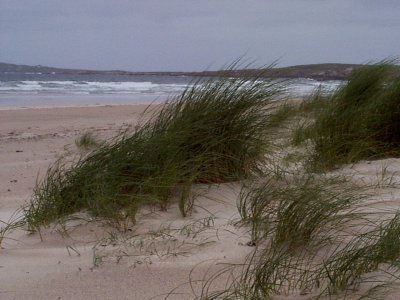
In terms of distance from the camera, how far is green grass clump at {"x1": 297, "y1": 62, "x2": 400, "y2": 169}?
186 inches

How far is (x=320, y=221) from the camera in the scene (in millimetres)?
2773

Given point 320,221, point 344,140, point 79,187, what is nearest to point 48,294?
point 79,187

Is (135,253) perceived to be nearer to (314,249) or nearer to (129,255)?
(129,255)

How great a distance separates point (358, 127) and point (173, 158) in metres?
1.95

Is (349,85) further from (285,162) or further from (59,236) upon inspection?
(59,236)

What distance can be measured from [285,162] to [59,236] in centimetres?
199

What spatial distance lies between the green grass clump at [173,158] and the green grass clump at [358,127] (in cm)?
59

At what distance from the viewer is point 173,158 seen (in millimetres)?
3738

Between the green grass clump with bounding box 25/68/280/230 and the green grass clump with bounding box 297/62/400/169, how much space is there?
0.59 meters

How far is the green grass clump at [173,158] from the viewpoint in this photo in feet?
11.5

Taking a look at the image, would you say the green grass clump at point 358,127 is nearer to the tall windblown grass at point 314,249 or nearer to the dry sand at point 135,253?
the dry sand at point 135,253

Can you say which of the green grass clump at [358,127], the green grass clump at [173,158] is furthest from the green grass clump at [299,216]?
the green grass clump at [358,127]

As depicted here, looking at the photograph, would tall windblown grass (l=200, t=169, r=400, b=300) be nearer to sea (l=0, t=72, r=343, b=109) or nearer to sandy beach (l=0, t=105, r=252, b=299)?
sandy beach (l=0, t=105, r=252, b=299)

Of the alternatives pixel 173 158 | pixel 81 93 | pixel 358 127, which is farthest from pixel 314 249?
pixel 81 93
